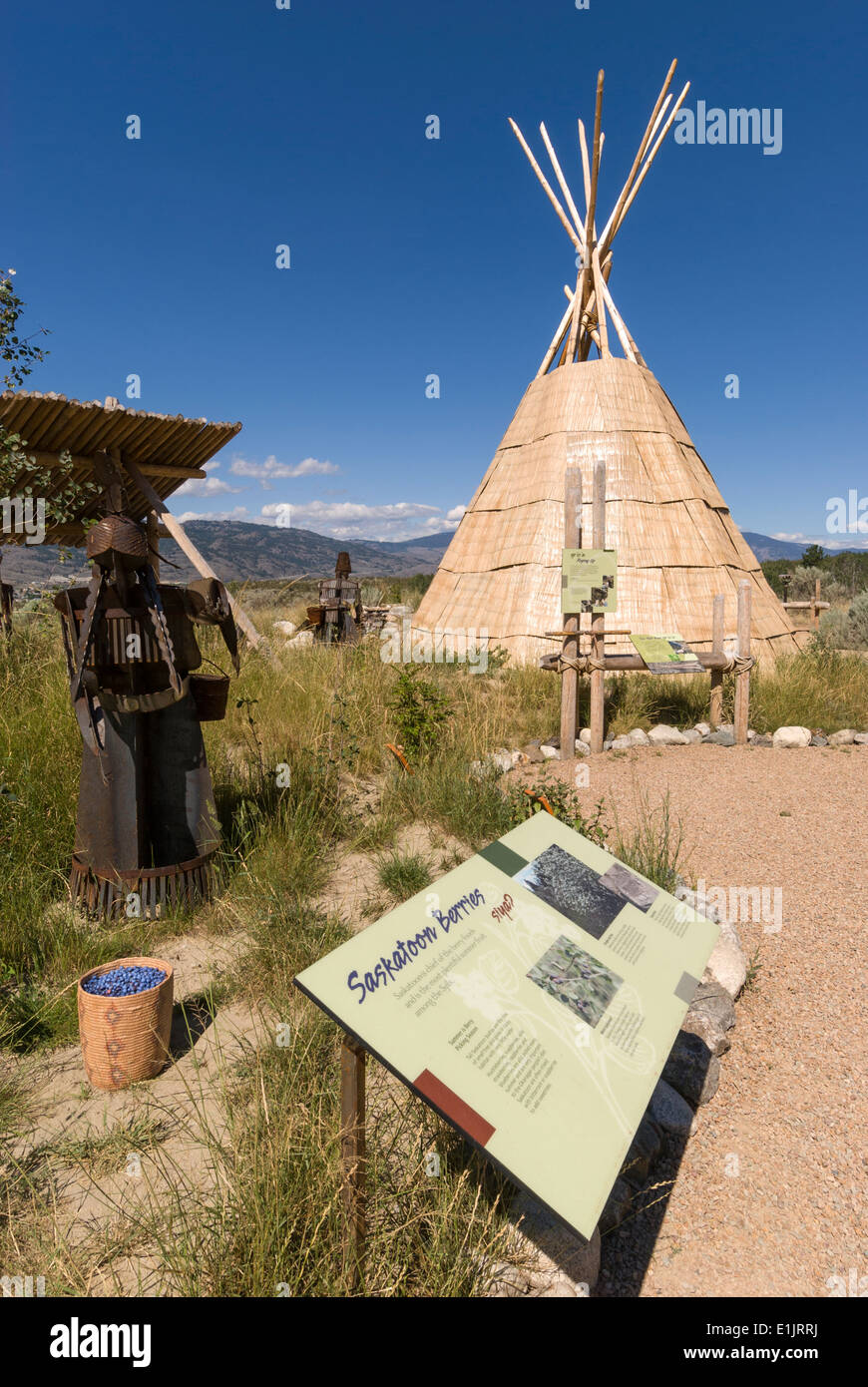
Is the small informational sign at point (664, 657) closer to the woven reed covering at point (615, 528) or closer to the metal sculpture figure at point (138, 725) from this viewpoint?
the woven reed covering at point (615, 528)

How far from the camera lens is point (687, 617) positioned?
9328 millimetres

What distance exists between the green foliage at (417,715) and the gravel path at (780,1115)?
4.66 feet

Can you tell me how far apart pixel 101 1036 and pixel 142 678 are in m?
1.46

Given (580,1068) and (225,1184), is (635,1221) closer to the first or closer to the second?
(580,1068)

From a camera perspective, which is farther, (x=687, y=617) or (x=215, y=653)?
(x=687, y=617)

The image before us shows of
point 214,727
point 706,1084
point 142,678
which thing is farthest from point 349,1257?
point 214,727

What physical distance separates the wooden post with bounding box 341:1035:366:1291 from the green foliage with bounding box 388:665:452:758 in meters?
3.67

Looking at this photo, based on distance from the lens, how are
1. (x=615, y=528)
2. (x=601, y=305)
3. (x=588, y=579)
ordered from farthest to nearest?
(x=601, y=305), (x=615, y=528), (x=588, y=579)

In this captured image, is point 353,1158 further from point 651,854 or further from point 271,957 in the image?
point 651,854

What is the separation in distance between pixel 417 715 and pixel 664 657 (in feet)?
8.86

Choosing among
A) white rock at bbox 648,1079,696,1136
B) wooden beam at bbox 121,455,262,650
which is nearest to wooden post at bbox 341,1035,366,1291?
white rock at bbox 648,1079,696,1136

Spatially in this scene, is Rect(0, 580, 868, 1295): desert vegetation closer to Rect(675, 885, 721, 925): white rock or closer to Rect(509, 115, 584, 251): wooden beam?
Rect(675, 885, 721, 925): white rock

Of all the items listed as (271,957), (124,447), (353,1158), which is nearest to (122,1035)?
(271,957)

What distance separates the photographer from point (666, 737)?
6.95 meters
